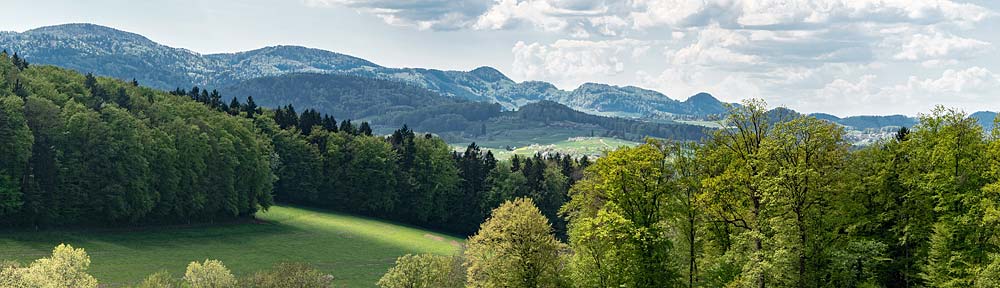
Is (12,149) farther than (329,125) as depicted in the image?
No

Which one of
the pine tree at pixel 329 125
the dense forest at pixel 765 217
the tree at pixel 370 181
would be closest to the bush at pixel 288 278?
the dense forest at pixel 765 217

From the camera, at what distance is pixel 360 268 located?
9600cm

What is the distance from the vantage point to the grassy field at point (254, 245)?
82.8 m

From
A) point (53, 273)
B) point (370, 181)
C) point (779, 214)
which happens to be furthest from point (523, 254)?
point (370, 181)

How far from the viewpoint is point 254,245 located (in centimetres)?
10206

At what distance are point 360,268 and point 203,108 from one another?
4864 cm

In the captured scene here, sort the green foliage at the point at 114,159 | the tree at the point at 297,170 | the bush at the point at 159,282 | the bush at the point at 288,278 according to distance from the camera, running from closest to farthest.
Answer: the bush at the point at 159,282, the bush at the point at 288,278, the green foliage at the point at 114,159, the tree at the point at 297,170

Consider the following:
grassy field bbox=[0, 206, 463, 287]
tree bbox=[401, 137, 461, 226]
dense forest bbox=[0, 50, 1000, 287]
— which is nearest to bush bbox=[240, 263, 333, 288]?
dense forest bbox=[0, 50, 1000, 287]

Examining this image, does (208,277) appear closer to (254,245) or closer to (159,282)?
(159,282)

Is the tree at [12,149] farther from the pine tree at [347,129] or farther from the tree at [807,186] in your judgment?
the tree at [807,186]

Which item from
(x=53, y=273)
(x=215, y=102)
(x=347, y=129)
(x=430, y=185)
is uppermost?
(x=215, y=102)

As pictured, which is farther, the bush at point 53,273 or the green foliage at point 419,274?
the green foliage at point 419,274

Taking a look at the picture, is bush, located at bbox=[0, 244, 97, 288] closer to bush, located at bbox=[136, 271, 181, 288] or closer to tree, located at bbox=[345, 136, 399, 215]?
bush, located at bbox=[136, 271, 181, 288]

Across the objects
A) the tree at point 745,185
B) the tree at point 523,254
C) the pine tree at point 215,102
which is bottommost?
the tree at point 523,254
